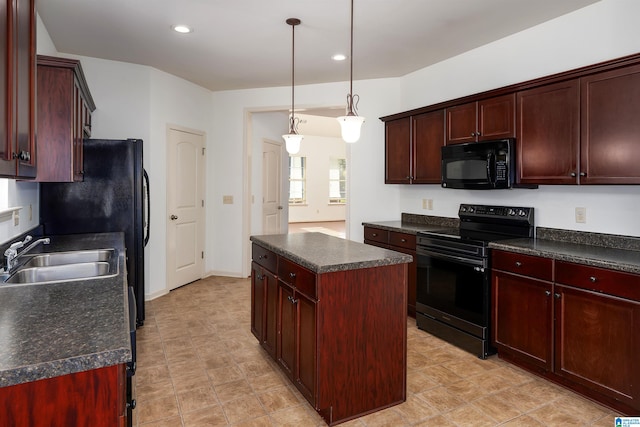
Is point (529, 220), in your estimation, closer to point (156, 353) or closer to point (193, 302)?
point (156, 353)

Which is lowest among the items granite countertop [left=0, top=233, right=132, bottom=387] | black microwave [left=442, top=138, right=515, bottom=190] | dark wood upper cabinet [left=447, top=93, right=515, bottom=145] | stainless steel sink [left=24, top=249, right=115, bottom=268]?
granite countertop [left=0, top=233, right=132, bottom=387]

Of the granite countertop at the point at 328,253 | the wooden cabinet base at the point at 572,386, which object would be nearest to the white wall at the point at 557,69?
the wooden cabinet base at the point at 572,386

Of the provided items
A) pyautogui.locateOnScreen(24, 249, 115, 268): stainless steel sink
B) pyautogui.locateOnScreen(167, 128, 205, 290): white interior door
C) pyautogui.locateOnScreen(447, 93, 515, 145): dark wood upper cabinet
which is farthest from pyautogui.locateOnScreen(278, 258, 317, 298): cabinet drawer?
pyautogui.locateOnScreen(167, 128, 205, 290): white interior door

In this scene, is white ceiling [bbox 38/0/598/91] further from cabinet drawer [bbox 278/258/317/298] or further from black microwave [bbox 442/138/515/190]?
cabinet drawer [bbox 278/258/317/298]

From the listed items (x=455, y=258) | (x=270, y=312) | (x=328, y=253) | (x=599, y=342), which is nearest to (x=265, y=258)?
(x=270, y=312)

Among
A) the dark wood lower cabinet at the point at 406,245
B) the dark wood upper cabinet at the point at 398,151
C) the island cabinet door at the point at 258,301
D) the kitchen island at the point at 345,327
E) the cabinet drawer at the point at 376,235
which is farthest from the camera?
the dark wood upper cabinet at the point at 398,151

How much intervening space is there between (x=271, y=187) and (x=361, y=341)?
4198mm

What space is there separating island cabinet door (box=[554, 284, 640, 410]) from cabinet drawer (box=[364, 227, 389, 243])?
1822 mm

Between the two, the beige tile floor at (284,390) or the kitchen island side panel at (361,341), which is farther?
the beige tile floor at (284,390)

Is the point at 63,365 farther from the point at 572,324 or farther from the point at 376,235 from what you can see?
the point at 376,235

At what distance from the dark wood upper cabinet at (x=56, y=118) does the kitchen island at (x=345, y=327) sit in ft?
4.71

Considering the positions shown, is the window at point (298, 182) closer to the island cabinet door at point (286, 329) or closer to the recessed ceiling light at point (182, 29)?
the recessed ceiling light at point (182, 29)

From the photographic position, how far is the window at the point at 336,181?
43.4 ft

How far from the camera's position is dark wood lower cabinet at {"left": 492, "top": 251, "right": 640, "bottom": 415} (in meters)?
2.16
